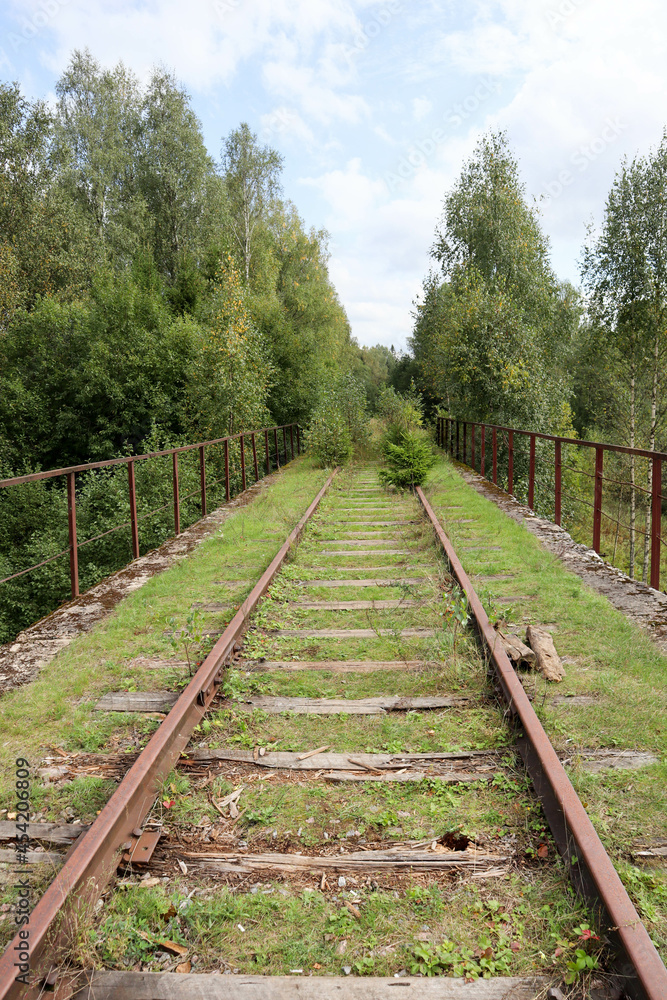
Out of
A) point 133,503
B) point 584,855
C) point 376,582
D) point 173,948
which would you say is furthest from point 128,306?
point 584,855

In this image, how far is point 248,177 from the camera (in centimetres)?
3141

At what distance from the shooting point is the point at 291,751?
3.11m

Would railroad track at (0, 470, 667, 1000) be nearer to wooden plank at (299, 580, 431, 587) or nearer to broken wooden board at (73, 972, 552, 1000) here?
broken wooden board at (73, 972, 552, 1000)

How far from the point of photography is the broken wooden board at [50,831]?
2.43 m

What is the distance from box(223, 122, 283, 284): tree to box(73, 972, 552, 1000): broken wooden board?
31598mm

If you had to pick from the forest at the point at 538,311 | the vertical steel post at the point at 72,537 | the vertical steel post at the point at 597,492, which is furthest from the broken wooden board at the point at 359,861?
the forest at the point at 538,311

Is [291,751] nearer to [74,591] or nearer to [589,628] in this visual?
[589,628]

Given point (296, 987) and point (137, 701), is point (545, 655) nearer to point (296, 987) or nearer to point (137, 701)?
point (137, 701)

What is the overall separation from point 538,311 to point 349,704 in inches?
940

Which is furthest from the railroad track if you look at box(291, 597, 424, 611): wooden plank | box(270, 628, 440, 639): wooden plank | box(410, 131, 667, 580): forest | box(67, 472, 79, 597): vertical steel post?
box(410, 131, 667, 580): forest

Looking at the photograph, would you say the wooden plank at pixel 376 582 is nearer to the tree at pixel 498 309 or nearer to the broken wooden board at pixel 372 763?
the broken wooden board at pixel 372 763

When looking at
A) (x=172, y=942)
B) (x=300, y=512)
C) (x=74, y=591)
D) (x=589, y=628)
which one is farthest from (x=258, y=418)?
(x=172, y=942)

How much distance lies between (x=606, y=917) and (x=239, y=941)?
1.07 metres

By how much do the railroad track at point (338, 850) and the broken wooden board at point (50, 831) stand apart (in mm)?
18
